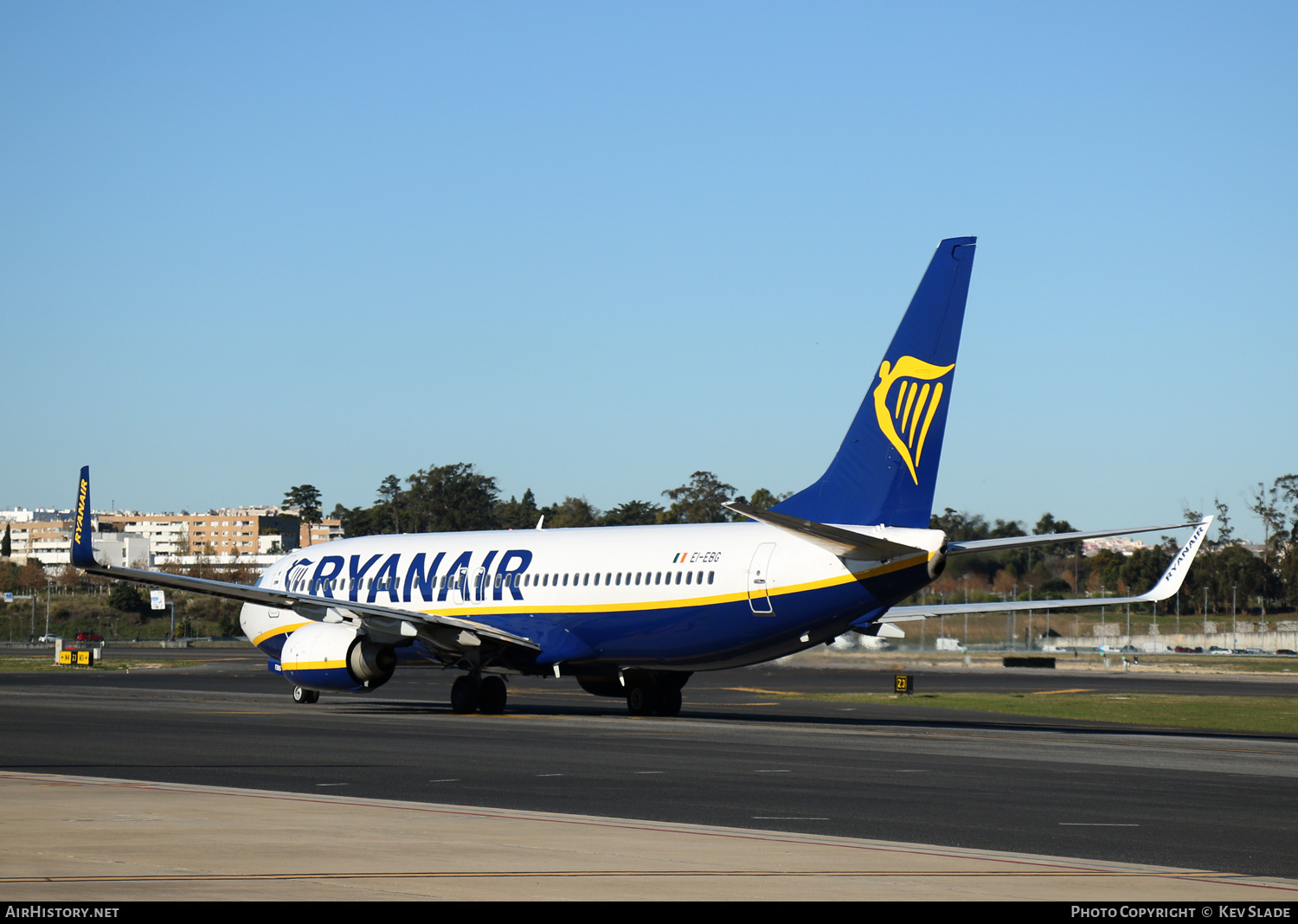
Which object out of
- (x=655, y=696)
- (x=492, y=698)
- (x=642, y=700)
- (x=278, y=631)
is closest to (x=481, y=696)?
(x=492, y=698)

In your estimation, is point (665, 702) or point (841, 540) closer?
point (841, 540)

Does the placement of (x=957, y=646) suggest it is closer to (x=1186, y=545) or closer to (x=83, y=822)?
(x=1186, y=545)

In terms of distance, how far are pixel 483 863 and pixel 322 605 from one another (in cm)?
2155

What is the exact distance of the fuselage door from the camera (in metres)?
27.6

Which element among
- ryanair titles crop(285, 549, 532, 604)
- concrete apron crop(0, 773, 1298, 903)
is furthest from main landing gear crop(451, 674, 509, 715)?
concrete apron crop(0, 773, 1298, 903)

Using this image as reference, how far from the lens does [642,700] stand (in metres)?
31.9

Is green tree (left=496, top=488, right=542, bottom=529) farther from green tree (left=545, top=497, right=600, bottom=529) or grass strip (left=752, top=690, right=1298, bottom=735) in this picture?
grass strip (left=752, top=690, right=1298, bottom=735)

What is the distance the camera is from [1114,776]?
18828mm

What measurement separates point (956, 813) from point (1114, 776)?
521 centimetres

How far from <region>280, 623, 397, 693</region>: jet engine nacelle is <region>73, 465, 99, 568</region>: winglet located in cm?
475

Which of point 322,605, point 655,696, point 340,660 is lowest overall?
point 655,696

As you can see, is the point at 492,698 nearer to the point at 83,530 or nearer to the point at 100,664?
the point at 83,530

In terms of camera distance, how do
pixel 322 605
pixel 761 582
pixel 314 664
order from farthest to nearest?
pixel 314 664 < pixel 322 605 < pixel 761 582
